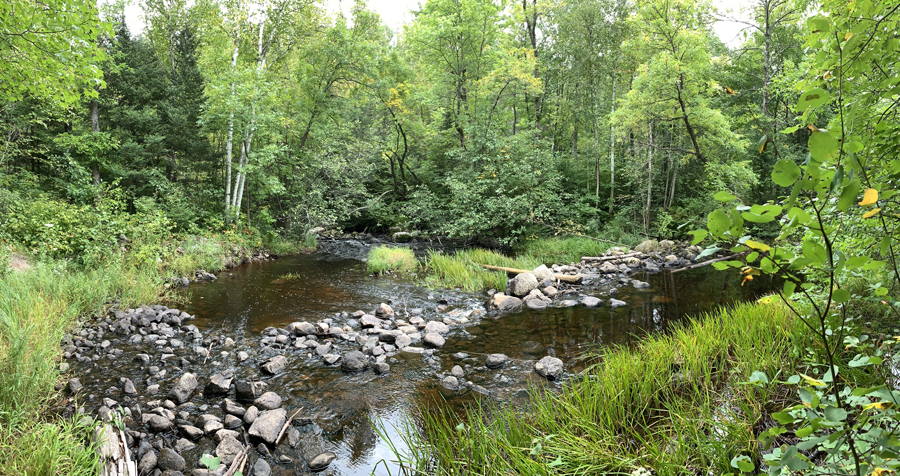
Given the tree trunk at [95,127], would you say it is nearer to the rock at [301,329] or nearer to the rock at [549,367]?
the rock at [301,329]

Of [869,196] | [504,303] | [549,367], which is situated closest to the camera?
[869,196]

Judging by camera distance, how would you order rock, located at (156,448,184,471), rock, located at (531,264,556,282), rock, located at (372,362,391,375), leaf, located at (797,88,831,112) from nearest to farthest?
leaf, located at (797,88,831,112) → rock, located at (156,448,184,471) → rock, located at (372,362,391,375) → rock, located at (531,264,556,282)

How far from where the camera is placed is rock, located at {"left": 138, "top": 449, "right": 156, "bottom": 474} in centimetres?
294

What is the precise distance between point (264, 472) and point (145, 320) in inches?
175

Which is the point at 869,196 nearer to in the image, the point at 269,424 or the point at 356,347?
the point at 269,424

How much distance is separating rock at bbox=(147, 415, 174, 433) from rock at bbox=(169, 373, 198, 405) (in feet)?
1.38

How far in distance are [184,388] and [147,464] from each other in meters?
1.19

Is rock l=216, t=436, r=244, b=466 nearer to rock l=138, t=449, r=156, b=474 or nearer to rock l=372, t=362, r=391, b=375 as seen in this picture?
rock l=138, t=449, r=156, b=474

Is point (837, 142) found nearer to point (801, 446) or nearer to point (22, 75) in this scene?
point (801, 446)

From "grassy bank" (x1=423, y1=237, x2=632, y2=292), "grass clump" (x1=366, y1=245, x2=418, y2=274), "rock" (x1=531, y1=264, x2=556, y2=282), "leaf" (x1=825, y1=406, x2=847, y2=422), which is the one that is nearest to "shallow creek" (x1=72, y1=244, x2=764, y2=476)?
"grassy bank" (x1=423, y1=237, x2=632, y2=292)

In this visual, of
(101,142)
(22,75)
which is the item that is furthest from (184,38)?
(22,75)

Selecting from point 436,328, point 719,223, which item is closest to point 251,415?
point 436,328

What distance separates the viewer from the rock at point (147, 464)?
2.94 m

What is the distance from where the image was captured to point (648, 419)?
299 cm
